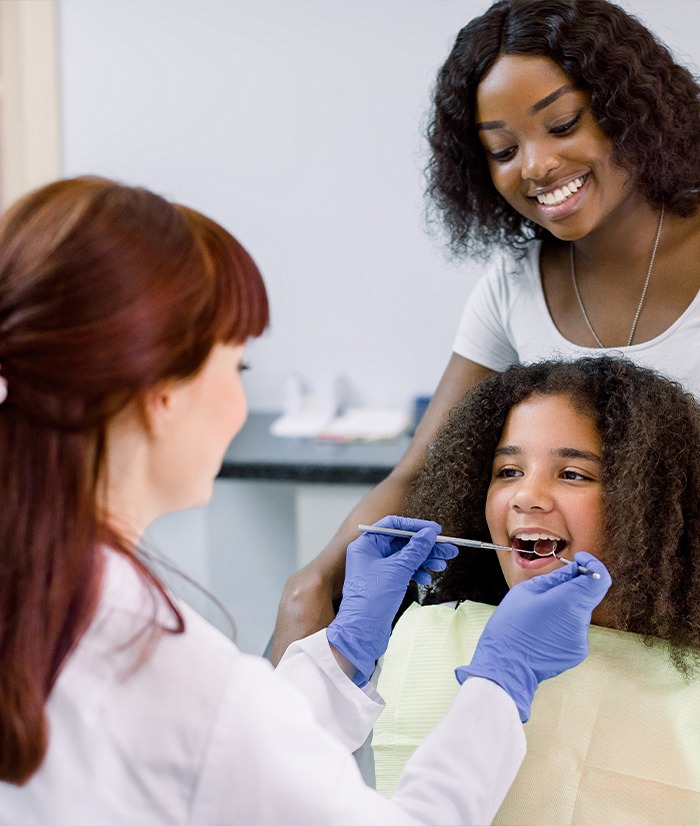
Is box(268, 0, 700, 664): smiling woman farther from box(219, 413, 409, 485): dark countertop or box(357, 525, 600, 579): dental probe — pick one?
box(219, 413, 409, 485): dark countertop

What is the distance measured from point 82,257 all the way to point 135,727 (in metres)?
0.37

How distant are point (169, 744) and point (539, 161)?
973mm

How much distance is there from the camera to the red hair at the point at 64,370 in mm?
744

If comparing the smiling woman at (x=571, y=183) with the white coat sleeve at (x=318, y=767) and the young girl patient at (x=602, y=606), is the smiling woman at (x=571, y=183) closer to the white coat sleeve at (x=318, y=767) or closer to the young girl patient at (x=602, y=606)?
the young girl patient at (x=602, y=606)

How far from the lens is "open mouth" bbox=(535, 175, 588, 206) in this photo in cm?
143

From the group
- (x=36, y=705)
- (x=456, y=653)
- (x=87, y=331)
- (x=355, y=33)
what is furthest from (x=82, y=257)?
(x=355, y=33)

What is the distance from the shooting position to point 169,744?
767 mm

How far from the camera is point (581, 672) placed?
1.26 metres

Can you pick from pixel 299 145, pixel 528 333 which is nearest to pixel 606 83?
pixel 528 333

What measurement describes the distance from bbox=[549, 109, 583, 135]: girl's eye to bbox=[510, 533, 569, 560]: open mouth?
585mm

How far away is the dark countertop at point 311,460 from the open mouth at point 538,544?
42.7 inches

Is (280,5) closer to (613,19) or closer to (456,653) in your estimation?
(613,19)

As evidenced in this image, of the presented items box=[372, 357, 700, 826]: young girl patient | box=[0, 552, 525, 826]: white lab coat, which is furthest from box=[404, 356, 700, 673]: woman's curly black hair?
box=[0, 552, 525, 826]: white lab coat

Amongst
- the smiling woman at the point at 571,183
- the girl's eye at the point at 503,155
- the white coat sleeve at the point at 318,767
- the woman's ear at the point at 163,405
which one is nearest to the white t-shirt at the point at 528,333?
the smiling woman at the point at 571,183
